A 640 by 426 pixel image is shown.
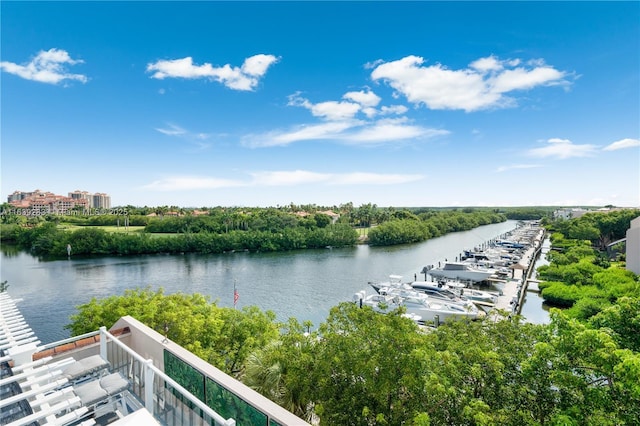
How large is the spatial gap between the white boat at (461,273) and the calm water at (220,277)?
281cm

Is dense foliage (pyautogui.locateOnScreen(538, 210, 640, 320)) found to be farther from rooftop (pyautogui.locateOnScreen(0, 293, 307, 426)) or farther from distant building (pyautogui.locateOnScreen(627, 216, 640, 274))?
rooftop (pyautogui.locateOnScreen(0, 293, 307, 426))

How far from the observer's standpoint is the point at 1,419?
124 inches

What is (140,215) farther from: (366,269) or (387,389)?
(387,389)

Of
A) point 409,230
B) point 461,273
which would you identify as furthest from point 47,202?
point 461,273

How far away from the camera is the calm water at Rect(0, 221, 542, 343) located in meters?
23.7

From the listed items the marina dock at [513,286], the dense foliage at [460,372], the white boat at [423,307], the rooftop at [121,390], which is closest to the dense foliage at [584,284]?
the marina dock at [513,286]

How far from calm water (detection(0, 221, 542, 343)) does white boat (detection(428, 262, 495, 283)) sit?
281cm

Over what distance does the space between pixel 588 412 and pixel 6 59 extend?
3380cm

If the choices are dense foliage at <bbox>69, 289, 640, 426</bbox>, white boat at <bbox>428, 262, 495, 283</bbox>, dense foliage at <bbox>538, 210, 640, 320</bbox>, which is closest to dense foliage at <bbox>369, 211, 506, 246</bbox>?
dense foliage at <bbox>538, 210, 640, 320</bbox>

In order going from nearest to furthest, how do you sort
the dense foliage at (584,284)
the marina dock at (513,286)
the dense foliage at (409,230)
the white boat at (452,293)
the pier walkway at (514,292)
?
the dense foliage at (584,284), the pier walkway at (514,292), the marina dock at (513,286), the white boat at (452,293), the dense foliage at (409,230)

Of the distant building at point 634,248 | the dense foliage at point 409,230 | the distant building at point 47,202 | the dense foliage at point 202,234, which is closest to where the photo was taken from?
the distant building at point 634,248

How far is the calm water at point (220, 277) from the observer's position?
23703mm

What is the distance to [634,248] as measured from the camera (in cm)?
2452

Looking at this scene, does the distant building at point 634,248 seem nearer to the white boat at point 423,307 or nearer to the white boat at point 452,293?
the white boat at point 452,293
